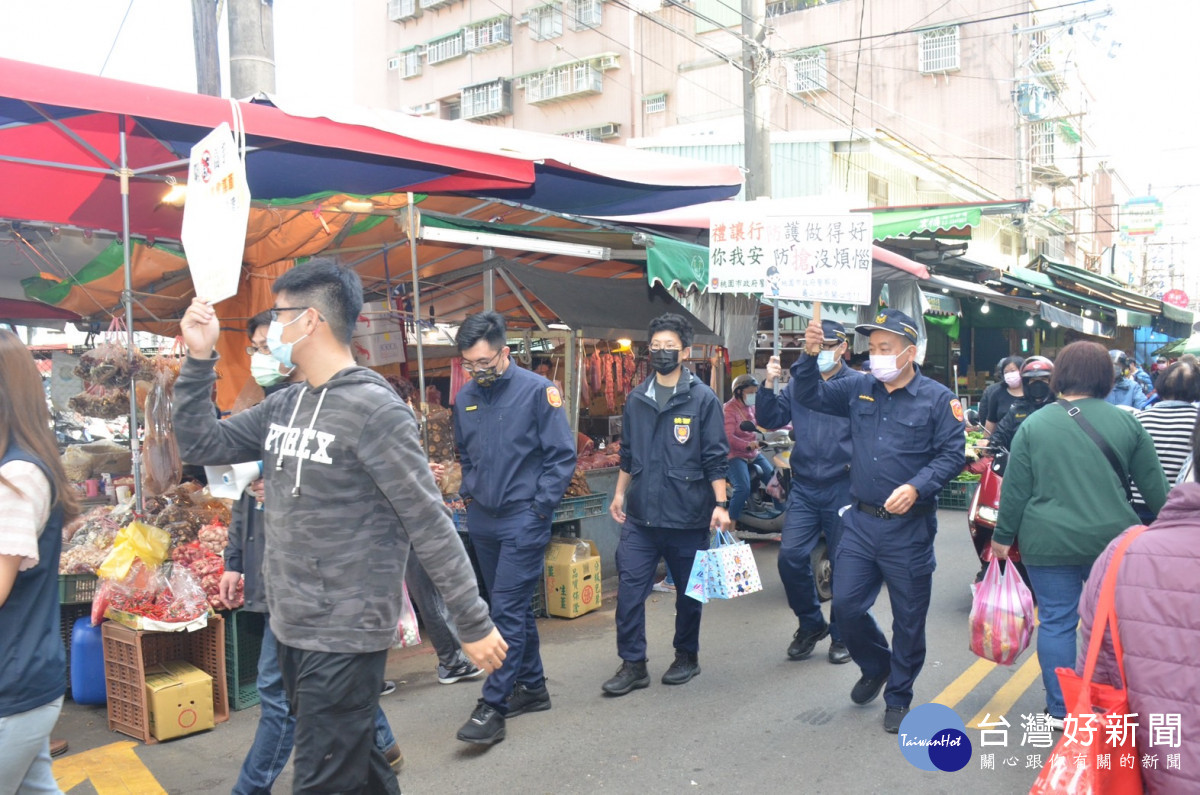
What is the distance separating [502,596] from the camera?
15.7 ft

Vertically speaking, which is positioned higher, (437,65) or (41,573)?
(437,65)

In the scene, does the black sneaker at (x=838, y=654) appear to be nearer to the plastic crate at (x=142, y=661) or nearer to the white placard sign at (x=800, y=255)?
the white placard sign at (x=800, y=255)

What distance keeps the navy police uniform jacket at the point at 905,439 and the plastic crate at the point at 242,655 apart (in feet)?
11.4

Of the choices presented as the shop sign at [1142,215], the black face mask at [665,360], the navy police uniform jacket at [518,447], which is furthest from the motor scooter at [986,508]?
the shop sign at [1142,215]

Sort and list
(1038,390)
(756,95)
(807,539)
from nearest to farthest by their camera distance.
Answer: (807,539), (1038,390), (756,95)

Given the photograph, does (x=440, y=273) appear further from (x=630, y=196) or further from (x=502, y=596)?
(x=502, y=596)

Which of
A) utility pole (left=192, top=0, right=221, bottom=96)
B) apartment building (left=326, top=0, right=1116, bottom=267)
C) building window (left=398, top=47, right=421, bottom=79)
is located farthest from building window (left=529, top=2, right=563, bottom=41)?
utility pole (left=192, top=0, right=221, bottom=96)

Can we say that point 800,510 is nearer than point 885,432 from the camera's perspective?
No

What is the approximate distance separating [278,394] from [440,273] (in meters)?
5.46

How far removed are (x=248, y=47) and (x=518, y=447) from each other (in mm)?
5530

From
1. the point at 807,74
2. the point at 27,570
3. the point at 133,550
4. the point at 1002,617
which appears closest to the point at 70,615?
the point at 133,550

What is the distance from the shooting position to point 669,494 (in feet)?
17.4

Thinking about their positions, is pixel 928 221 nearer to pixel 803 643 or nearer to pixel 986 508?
pixel 986 508

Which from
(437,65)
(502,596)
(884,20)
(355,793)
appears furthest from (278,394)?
(437,65)
